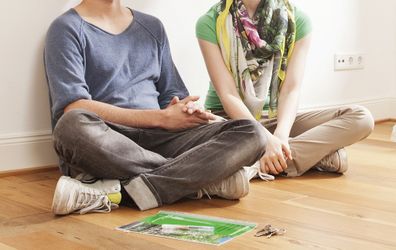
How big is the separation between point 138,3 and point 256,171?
0.82 meters

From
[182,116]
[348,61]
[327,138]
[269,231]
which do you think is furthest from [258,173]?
[348,61]

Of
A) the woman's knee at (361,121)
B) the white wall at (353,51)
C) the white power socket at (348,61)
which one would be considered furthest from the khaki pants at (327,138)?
the white power socket at (348,61)

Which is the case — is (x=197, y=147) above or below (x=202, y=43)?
below

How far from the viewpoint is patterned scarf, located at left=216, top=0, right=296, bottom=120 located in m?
2.17

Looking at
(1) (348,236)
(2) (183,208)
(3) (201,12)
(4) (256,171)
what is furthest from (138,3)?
(1) (348,236)

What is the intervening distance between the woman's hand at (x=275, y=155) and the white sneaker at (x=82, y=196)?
51 cm

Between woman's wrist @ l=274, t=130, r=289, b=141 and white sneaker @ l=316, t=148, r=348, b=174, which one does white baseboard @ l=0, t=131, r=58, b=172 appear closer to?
woman's wrist @ l=274, t=130, r=289, b=141

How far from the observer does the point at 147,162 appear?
67.5 inches

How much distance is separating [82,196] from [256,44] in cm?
87

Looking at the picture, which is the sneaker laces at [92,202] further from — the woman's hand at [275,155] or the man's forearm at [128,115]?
the woman's hand at [275,155]

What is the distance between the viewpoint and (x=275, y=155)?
195cm

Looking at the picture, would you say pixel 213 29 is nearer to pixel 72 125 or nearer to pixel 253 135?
pixel 253 135

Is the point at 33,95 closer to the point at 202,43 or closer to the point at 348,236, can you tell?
the point at 202,43

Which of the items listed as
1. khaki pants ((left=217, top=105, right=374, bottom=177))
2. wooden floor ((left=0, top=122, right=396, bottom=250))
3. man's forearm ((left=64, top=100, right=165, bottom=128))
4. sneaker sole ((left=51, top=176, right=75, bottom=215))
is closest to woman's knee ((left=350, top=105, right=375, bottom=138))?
khaki pants ((left=217, top=105, right=374, bottom=177))
